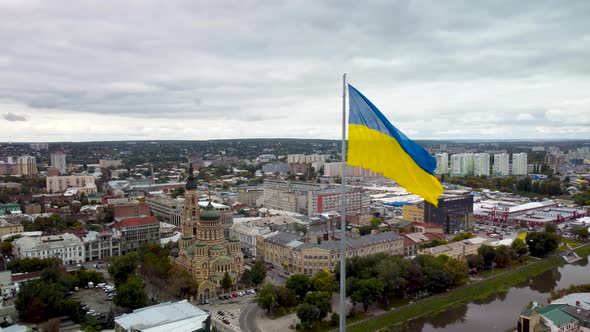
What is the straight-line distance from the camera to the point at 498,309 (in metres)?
23.8

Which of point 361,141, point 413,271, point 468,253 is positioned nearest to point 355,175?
point 468,253

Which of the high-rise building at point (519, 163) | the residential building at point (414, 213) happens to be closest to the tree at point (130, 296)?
the residential building at point (414, 213)

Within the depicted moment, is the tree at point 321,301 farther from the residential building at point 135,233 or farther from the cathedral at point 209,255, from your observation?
the residential building at point 135,233

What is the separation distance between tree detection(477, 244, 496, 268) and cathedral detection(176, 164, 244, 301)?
1538cm

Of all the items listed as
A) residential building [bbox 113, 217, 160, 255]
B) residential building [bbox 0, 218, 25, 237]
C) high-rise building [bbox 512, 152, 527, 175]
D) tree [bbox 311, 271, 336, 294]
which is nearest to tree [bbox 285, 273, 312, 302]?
tree [bbox 311, 271, 336, 294]

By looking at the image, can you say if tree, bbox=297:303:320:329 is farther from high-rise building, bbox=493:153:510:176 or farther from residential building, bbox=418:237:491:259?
high-rise building, bbox=493:153:510:176

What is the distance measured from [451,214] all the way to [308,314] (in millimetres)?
25790

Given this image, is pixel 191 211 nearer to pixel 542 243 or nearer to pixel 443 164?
pixel 542 243

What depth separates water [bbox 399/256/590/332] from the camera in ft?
71.5

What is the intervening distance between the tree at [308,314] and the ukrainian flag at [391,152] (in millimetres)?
14638

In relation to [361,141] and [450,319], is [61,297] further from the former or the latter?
[361,141]

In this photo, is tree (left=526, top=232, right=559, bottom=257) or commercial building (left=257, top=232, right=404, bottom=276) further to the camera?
tree (left=526, top=232, right=559, bottom=257)

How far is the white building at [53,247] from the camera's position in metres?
31.3

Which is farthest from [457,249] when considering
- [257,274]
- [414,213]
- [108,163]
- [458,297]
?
[108,163]
